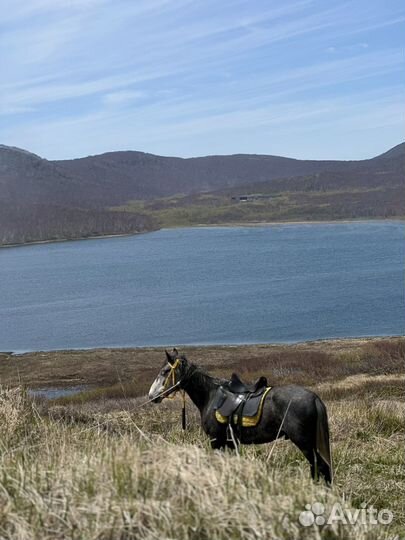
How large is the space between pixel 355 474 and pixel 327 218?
167759 millimetres

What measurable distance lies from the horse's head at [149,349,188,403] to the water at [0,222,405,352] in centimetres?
3596

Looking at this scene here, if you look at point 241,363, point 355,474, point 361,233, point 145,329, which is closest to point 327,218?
point 361,233

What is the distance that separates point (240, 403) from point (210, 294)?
184ft

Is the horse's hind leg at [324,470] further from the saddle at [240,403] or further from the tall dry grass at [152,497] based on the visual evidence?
the tall dry grass at [152,497]

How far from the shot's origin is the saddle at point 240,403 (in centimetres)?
754

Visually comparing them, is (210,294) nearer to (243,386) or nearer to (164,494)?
(243,386)

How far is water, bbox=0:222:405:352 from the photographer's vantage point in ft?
158

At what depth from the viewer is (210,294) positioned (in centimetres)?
6384

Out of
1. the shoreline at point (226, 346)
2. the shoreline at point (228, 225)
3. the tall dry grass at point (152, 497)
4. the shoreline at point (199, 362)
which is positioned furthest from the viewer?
the shoreline at point (228, 225)

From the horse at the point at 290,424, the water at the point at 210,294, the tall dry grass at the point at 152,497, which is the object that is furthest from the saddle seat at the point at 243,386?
the water at the point at 210,294

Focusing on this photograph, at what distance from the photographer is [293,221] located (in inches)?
6841

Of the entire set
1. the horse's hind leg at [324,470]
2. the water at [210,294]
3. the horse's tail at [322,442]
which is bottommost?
the water at [210,294]

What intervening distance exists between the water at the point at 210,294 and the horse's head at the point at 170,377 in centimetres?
3596
